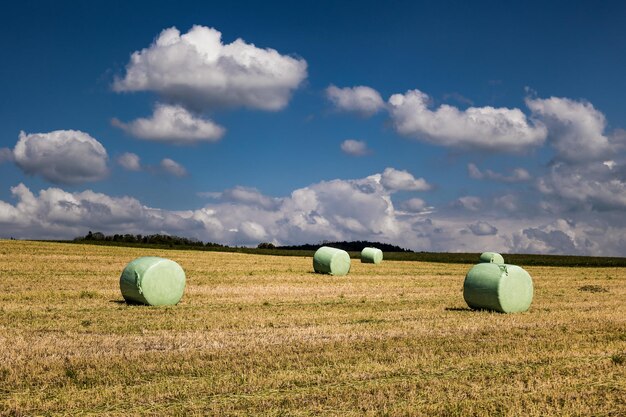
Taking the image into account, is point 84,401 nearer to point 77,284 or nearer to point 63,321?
point 63,321

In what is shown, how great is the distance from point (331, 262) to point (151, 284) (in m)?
15.2

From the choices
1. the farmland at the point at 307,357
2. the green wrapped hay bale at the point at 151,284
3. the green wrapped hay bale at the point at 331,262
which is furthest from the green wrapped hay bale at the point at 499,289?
the green wrapped hay bale at the point at 331,262

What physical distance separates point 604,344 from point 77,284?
18.5 metres

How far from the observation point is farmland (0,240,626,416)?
764 centimetres

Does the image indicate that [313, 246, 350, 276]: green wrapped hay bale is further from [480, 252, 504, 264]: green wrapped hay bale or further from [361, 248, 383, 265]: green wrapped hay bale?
[480, 252, 504, 264]: green wrapped hay bale

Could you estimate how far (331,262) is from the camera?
106 feet

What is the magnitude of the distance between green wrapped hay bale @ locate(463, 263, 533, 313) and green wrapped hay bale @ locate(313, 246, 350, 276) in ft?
48.8

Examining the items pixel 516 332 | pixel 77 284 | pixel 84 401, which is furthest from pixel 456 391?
pixel 77 284

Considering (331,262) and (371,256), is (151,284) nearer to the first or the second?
(331,262)

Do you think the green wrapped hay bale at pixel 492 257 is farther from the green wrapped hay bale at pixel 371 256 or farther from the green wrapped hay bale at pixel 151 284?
the green wrapped hay bale at pixel 151 284

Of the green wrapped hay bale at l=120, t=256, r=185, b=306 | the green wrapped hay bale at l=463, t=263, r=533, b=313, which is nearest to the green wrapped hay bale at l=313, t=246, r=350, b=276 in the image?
the green wrapped hay bale at l=120, t=256, r=185, b=306

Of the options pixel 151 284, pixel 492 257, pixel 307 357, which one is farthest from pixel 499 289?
pixel 492 257

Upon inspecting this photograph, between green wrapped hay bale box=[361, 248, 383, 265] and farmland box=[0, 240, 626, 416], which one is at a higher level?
green wrapped hay bale box=[361, 248, 383, 265]

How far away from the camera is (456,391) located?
8.16 meters
